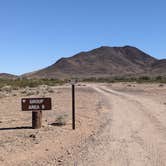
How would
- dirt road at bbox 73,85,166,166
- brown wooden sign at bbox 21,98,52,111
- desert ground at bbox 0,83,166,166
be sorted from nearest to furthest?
dirt road at bbox 73,85,166,166 → desert ground at bbox 0,83,166,166 → brown wooden sign at bbox 21,98,52,111

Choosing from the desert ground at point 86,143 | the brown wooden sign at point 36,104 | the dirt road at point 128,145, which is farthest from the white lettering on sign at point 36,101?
the dirt road at point 128,145

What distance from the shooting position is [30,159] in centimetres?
1058

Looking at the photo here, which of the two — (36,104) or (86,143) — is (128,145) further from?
(36,104)

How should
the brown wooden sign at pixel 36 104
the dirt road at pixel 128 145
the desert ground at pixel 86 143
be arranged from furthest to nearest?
the brown wooden sign at pixel 36 104 → the desert ground at pixel 86 143 → the dirt road at pixel 128 145

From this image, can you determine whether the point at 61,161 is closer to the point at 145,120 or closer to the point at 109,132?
the point at 109,132

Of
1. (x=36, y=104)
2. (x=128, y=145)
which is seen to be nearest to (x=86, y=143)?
(x=128, y=145)

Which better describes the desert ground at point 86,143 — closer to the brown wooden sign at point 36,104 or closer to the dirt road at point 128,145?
the dirt road at point 128,145

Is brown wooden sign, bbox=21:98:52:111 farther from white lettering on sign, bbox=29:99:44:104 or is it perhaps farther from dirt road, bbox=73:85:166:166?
dirt road, bbox=73:85:166:166

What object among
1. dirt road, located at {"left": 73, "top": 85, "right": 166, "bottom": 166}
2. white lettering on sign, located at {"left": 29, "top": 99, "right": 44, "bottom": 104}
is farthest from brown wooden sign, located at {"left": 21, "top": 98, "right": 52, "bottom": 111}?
dirt road, located at {"left": 73, "top": 85, "right": 166, "bottom": 166}

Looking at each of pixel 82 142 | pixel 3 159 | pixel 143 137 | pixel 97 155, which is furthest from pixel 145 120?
pixel 3 159

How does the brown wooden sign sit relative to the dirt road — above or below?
above

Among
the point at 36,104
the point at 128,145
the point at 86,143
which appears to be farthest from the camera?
the point at 36,104

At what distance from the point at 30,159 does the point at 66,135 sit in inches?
149

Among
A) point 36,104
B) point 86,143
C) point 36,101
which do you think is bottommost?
point 86,143
